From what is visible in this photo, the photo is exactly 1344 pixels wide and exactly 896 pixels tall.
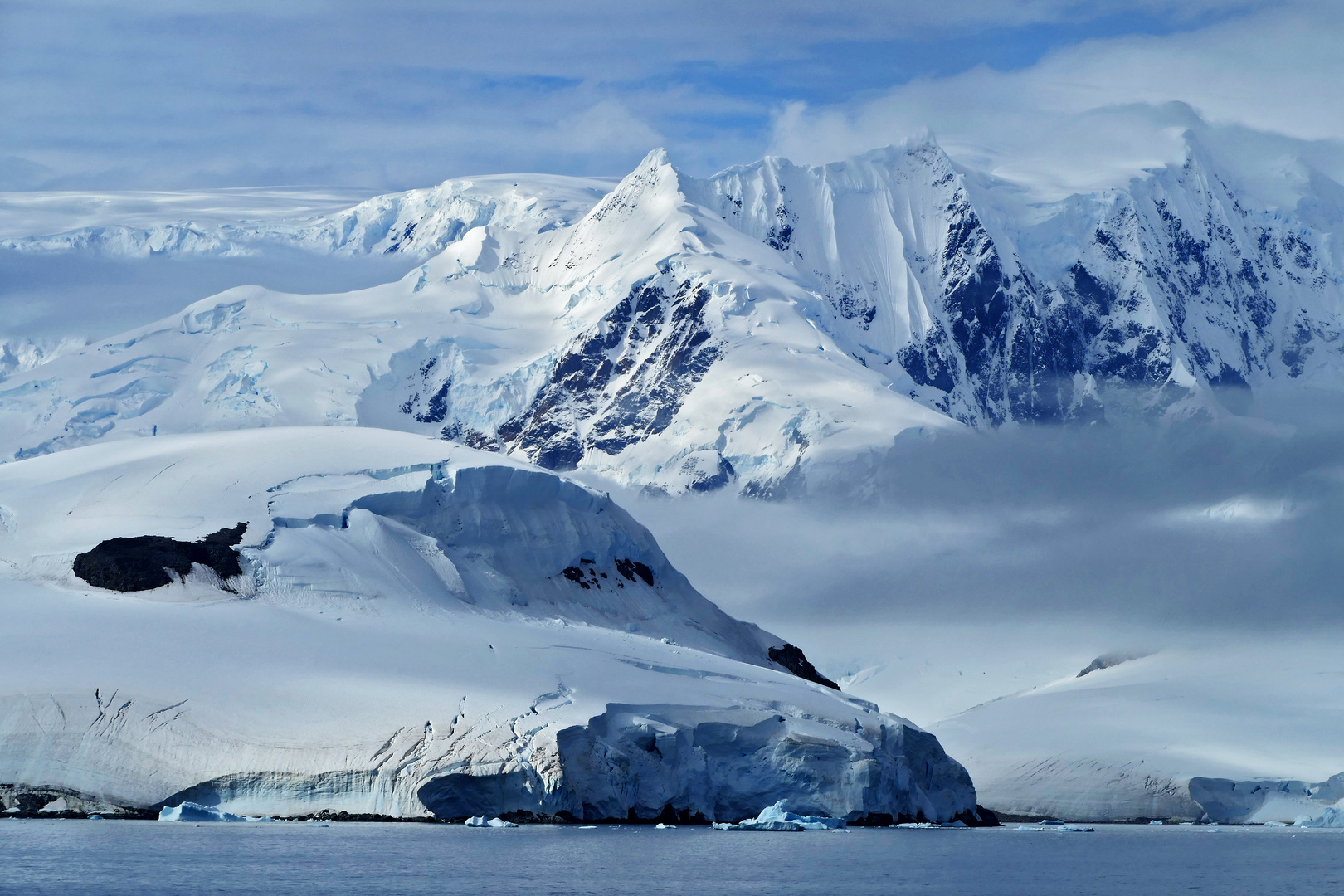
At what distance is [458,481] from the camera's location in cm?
11425

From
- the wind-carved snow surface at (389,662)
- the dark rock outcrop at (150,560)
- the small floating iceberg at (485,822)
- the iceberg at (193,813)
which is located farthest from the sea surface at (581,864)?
the dark rock outcrop at (150,560)

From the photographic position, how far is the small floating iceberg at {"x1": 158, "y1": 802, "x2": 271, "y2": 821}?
→ 84.8 metres

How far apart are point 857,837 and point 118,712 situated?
1490 inches

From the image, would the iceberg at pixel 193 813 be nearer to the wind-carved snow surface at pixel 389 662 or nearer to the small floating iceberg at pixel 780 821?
the wind-carved snow surface at pixel 389 662

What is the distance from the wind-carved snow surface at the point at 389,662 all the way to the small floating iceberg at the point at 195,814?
0.37m

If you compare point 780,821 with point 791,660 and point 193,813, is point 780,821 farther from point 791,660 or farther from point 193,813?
point 791,660

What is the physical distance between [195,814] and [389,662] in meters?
12.7

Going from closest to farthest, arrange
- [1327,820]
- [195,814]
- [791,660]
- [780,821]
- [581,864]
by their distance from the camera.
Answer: [581,864], [195,814], [780,821], [791,660], [1327,820]

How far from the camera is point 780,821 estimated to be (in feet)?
318

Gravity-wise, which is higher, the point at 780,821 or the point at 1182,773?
the point at 1182,773

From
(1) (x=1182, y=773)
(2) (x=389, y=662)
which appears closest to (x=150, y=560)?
(2) (x=389, y=662)

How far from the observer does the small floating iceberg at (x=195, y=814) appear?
8481 centimetres

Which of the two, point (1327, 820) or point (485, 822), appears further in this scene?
point (1327, 820)

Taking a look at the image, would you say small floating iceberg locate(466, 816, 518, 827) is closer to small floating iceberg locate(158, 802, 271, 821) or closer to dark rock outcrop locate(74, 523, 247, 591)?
small floating iceberg locate(158, 802, 271, 821)
